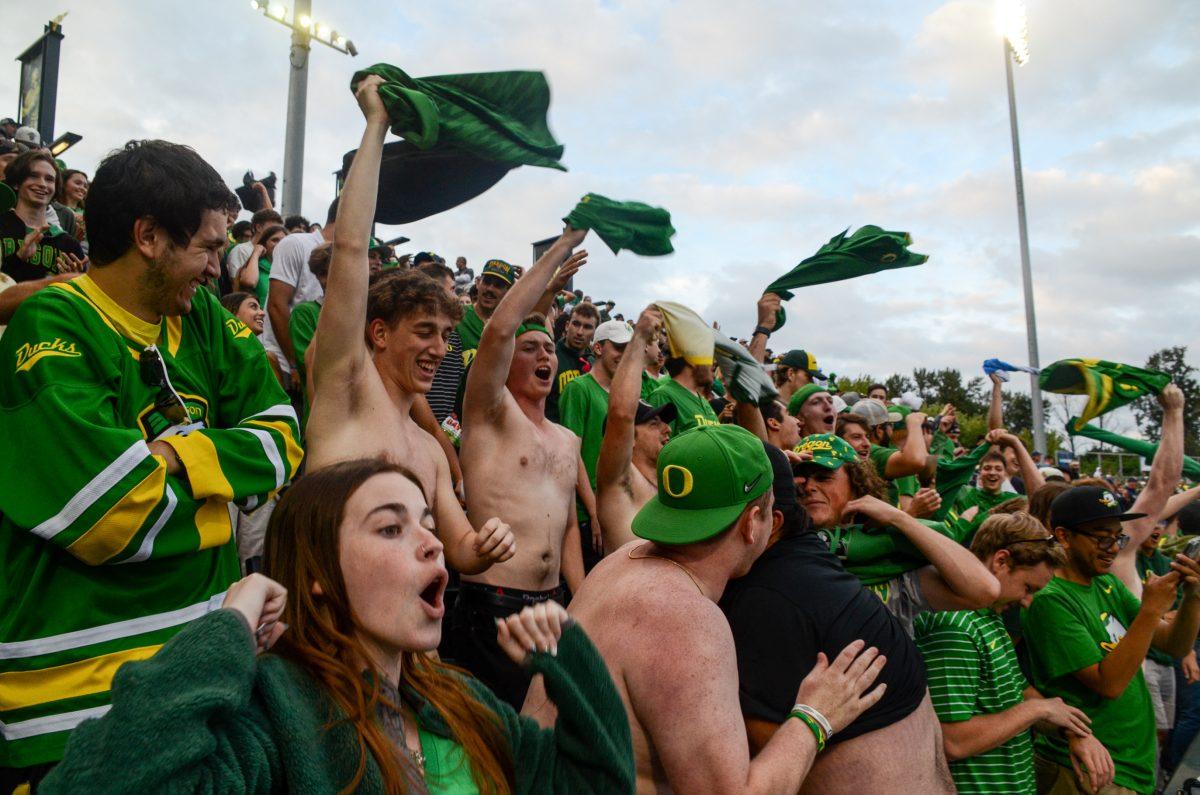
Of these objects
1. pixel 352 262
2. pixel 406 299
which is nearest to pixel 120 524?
pixel 352 262

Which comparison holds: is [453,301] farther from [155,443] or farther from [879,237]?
[879,237]

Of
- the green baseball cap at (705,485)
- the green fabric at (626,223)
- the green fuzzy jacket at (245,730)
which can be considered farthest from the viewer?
the green fabric at (626,223)

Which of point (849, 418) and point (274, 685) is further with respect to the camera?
point (849, 418)

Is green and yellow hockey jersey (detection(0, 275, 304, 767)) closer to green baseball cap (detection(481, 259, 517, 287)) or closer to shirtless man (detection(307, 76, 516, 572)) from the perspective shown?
shirtless man (detection(307, 76, 516, 572))

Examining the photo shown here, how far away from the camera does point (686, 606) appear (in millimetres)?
2359

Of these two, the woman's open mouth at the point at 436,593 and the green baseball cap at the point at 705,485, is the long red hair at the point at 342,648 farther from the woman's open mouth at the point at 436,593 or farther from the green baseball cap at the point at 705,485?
the green baseball cap at the point at 705,485

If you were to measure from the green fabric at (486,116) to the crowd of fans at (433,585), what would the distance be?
0.23 m

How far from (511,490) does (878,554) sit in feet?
5.83

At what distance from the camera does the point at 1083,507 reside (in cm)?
466

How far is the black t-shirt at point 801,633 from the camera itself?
260cm

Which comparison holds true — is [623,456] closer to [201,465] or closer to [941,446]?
[201,465]

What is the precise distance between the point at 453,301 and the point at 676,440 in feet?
4.95

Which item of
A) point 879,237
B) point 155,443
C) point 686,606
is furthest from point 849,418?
point 155,443

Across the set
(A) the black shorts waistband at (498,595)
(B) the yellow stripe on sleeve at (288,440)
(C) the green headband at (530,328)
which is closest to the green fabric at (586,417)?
(C) the green headband at (530,328)
